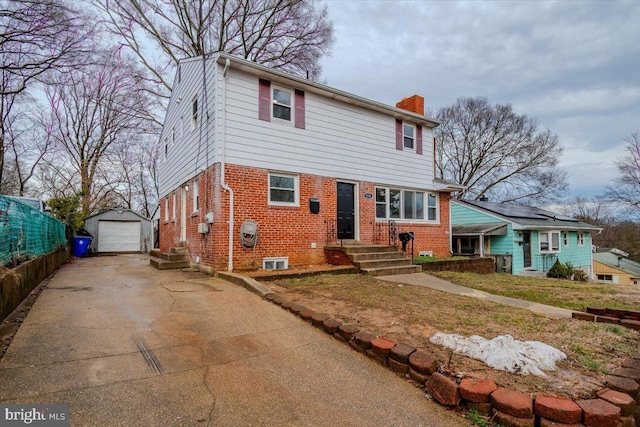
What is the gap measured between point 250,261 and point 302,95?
17.1ft

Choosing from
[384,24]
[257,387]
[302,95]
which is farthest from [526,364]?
[384,24]

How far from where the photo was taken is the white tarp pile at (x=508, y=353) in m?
2.76

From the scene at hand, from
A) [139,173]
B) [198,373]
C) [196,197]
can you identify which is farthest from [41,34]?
[139,173]

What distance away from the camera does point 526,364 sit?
9.06 ft

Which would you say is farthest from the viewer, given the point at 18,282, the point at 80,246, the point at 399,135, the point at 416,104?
the point at 80,246

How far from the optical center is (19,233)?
5629 mm

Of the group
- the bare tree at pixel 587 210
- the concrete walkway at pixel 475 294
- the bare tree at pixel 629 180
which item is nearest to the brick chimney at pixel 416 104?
the concrete walkway at pixel 475 294

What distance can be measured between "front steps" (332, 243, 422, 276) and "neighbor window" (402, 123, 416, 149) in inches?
181

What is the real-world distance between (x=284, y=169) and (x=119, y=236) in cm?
1534

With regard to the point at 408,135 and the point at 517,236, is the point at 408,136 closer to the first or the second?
the point at 408,135

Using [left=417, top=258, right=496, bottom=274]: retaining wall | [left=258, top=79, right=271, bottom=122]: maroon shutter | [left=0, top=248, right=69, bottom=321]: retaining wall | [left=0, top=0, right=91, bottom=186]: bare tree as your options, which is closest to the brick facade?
[left=258, top=79, right=271, bottom=122]: maroon shutter

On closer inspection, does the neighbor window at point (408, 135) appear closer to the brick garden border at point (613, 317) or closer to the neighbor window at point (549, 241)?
the brick garden border at point (613, 317)

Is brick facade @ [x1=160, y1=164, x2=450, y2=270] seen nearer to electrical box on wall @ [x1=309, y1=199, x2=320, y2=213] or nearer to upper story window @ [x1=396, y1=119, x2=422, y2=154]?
electrical box on wall @ [x1=309, y1=199, x2=320, y2=213]

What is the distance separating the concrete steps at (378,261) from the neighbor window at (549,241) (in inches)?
506
